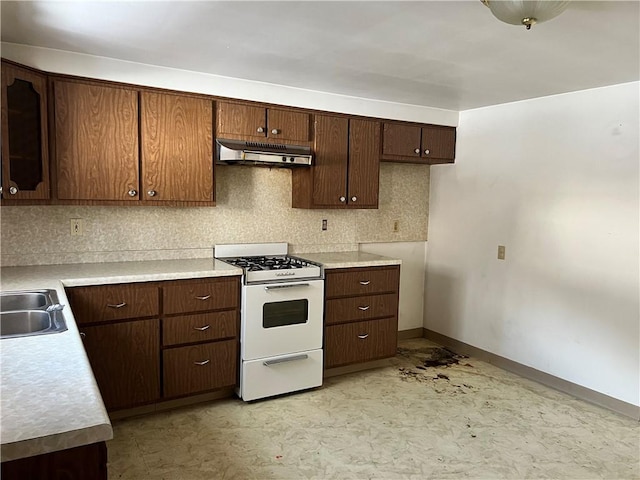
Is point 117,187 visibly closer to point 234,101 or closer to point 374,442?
point 234,101

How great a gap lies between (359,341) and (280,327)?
76 cm

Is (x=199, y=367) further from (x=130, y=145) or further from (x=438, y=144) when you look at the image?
(x=438, y=144)

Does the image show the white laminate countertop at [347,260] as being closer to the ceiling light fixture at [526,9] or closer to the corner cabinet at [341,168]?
the corner cabinet at [341,168]

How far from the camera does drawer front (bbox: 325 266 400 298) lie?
3555 millimetres

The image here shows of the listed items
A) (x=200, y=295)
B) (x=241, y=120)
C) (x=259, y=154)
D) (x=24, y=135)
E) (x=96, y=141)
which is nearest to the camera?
(x=24, y=135)

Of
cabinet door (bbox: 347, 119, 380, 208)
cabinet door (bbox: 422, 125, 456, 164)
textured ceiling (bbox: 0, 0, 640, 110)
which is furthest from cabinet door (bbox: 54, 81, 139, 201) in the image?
cabinet door (bbox: 422, 125, 456, 164)

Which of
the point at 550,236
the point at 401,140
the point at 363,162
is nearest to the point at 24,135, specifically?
the point at 363,162

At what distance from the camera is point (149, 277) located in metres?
2.87

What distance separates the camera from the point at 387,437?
2.85m

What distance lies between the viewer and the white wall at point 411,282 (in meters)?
4.73

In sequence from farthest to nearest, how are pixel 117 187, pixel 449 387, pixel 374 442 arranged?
pixel 449 387 < pixel 117 187 < pixel 374 442

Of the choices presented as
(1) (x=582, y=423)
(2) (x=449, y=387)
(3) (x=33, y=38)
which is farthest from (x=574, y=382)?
(3) (x=33, y=38)

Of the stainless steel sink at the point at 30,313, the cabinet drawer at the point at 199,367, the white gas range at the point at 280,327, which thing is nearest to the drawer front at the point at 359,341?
the white gas range at the point at 280,327

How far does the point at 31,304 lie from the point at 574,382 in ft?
11.8
